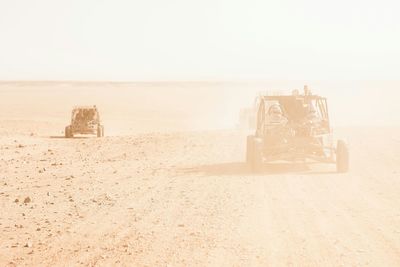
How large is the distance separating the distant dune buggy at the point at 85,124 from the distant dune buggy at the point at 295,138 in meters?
17.3

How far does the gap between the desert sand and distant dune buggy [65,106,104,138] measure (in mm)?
10578

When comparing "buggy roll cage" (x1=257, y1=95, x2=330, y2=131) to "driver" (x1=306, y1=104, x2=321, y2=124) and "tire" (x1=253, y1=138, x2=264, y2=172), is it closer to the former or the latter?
"driver" (x1=306, y1=104, x2=321, y2=124)

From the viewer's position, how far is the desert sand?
8.41 m

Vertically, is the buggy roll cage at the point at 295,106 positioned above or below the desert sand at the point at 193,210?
above

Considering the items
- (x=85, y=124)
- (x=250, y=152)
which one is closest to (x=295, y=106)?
(x=250, y=152)

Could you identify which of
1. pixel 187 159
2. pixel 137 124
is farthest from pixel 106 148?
pixel 137 124

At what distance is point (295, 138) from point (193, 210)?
264 inches

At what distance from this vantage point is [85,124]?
3438cm

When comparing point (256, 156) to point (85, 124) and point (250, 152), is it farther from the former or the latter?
point (85, 124)

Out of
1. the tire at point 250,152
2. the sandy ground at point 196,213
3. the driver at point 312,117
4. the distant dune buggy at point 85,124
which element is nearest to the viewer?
the sandy ground at point 196,213

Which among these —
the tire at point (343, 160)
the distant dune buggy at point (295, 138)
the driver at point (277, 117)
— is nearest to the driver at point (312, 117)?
the distant dune buggy at point (295, 138)

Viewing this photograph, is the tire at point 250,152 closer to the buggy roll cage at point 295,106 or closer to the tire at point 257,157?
the tire at point 257,157

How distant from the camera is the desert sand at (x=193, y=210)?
8414 mm

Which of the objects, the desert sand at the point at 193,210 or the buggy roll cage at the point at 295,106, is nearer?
the desert sand at the point at 193,210
